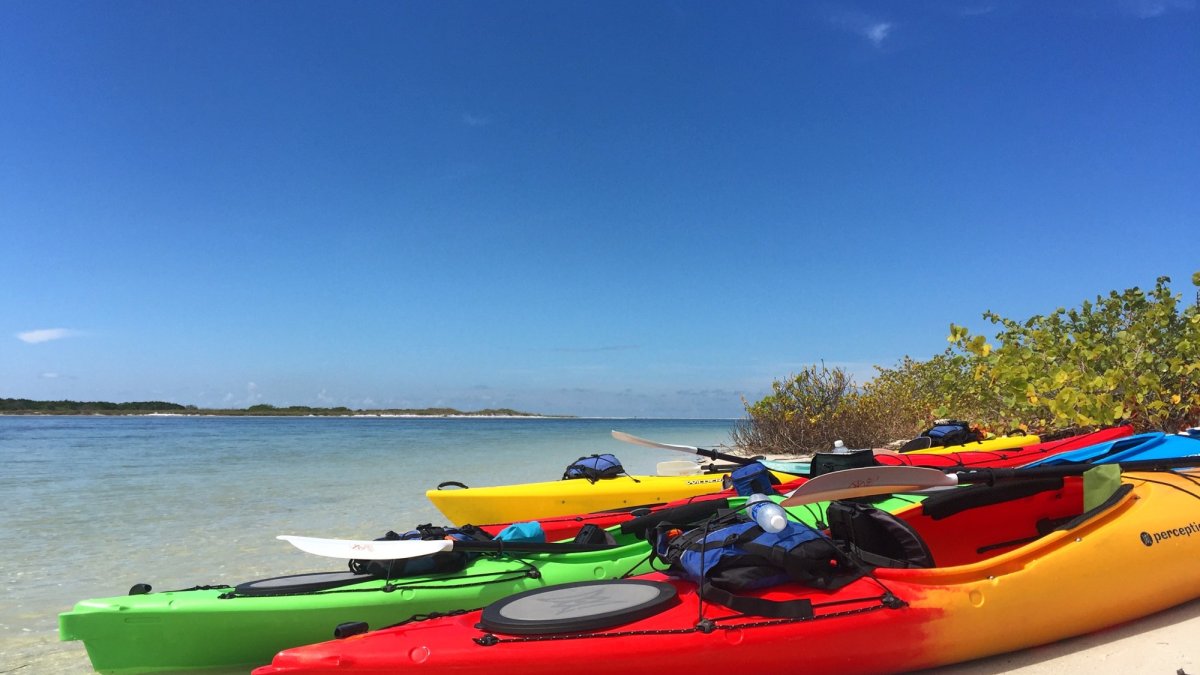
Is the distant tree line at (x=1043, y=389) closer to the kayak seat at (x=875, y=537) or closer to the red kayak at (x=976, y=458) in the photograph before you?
the red kayak at (x=976, y=458)

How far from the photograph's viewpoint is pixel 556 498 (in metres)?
6.09

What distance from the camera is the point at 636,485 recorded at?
628 cm

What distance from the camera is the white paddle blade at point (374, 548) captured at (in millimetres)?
3156

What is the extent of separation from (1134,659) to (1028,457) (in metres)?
3.98

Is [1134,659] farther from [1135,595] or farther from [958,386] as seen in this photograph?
[958,386]

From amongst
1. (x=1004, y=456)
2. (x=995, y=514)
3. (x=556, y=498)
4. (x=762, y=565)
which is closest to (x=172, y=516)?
(x=556, y=498)

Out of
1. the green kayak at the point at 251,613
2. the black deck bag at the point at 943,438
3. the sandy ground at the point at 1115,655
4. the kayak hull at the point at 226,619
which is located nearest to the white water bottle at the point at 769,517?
the sandy ground at the point at 1115,655

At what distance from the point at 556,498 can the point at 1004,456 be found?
420cm

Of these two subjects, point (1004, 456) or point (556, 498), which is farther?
point (1004, 456)

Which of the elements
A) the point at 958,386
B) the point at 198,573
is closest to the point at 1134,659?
the point at 198,573

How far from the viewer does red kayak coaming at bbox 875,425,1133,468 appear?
597 centimetres

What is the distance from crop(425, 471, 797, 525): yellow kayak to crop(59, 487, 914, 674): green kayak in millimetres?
2748

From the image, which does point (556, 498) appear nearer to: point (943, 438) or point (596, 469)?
point (596, 469)

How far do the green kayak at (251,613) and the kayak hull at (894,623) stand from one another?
2.15 feet
